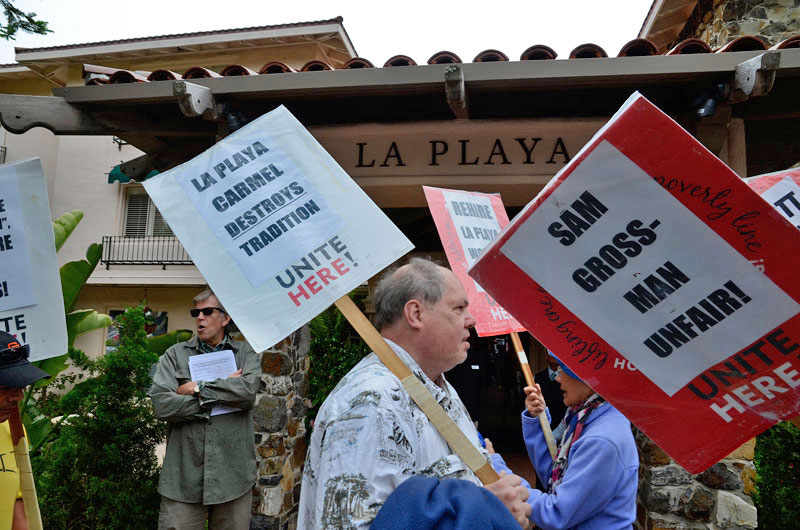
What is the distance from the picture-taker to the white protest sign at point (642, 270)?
1.60 meters

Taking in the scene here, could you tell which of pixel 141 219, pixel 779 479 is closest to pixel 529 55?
pixel 779 479

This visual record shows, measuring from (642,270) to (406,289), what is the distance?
0.79 m

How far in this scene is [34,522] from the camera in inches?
Answer: 93.0

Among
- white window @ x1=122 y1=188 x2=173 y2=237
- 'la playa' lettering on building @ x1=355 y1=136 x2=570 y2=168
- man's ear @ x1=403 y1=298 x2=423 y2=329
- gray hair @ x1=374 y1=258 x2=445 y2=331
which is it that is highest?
white window @ x1=122 y1=188 x2=173 y2=237

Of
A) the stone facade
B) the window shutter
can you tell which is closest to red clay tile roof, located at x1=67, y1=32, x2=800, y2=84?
the stone facade

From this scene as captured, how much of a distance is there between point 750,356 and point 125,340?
483cm

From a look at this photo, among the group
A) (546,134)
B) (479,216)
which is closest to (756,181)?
(479,216)

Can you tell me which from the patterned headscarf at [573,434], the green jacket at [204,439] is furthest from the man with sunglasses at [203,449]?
the patterned headscarf at [573,434]

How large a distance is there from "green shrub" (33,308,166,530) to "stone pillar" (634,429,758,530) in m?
3.85

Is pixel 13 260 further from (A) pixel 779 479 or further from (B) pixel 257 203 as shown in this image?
(A) pixel 779 479

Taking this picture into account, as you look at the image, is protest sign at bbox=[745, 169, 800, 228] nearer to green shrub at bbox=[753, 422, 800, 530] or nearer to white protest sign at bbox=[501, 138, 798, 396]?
white protest sign at bbox=[501, 138, 798, 396]

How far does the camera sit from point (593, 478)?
235 cm

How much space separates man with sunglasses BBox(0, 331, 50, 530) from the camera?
89.1 inches

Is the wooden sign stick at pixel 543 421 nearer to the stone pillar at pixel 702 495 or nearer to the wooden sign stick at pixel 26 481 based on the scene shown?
the stone pillar at pixel 702 495
